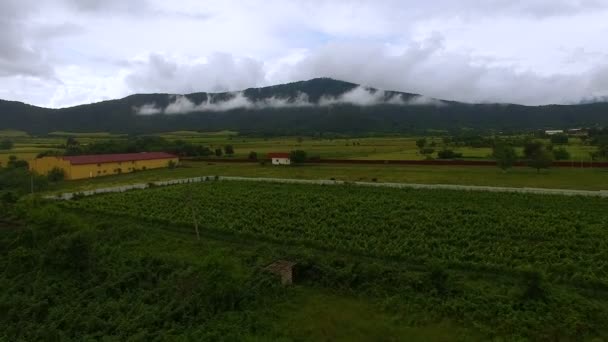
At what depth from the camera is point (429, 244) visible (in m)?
22.5

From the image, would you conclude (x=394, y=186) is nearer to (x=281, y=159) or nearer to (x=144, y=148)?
(x=281, y=159)

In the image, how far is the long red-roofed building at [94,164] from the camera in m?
56.2

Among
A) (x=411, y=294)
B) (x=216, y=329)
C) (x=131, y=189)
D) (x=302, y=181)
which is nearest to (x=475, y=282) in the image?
(x=411, y=294)

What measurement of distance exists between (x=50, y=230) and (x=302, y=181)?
23757 millimetres

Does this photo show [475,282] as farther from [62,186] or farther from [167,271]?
[62,186]

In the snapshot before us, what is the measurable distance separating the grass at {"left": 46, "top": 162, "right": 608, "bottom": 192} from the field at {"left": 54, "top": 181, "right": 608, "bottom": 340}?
315 inches

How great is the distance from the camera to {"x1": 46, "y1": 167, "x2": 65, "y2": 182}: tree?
54656 mm

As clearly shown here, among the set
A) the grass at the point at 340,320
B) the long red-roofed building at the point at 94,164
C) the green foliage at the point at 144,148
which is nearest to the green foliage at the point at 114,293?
the grass at the point at 340,320

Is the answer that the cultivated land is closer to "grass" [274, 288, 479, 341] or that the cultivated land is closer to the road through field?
"grass" [274, 288, 479, 341]

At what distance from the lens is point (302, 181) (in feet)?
144

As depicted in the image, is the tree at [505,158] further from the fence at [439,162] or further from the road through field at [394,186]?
the road through field at [394,186]

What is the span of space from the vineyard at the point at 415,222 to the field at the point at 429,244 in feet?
0.24

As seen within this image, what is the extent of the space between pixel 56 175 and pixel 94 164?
15.4ft

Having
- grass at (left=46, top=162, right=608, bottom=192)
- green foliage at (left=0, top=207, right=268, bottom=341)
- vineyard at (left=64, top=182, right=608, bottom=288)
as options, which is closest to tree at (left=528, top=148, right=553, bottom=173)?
grass at (left=46, top=162, right=608, bottom=192)
